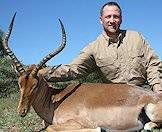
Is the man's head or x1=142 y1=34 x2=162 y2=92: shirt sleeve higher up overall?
the man's head

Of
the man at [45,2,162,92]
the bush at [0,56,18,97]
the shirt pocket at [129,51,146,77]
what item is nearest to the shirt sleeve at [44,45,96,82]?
the man at [45,2,162,92]

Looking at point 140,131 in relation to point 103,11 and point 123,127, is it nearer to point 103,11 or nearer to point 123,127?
point 123,127

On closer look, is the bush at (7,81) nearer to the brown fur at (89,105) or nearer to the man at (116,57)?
the man at (116,57)

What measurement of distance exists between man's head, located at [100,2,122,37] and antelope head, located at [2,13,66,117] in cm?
106

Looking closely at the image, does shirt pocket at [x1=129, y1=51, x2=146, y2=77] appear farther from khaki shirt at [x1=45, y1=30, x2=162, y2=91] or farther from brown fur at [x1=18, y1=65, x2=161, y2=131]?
brown fur at [x1=18, y1=65, x2=161, y2=131]

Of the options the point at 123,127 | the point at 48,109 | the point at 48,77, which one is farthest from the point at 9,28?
the point at 123,127

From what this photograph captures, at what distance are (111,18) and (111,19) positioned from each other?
0.08 ft

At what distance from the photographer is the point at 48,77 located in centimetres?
759

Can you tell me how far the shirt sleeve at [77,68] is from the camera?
7.88 m

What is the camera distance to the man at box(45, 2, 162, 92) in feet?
25.9

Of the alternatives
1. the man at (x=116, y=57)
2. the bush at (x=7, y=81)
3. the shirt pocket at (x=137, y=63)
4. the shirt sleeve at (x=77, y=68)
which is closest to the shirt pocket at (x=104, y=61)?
the man at (x=116, y=57)

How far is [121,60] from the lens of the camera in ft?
26.0

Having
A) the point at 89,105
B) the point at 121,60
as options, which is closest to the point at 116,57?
the point at 121,60

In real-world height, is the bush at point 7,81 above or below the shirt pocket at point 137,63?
below
